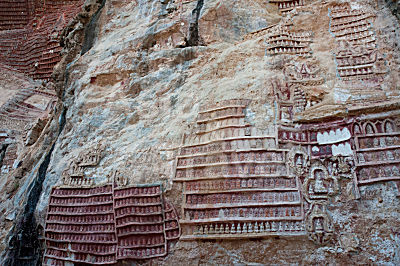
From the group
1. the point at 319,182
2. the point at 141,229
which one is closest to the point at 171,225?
the point at 141,229

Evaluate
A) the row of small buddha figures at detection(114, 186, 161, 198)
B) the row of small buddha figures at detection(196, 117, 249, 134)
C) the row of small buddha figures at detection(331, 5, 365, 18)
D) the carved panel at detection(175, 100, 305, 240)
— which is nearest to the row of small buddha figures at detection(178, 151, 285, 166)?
the carved panel at detection(175, 100, 305, 240)

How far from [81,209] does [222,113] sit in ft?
10.9

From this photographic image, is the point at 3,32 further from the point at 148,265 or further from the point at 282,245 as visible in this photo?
the point at 282,245

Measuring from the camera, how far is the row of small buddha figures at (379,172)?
5.11 meters

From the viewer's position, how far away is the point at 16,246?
24.2 feet

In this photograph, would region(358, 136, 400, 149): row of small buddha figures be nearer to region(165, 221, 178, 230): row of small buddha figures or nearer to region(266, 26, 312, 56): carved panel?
region(266, 26, 312, 56): carved panel

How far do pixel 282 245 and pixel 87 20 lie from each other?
8853 mm

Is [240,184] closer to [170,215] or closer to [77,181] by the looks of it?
[170,215]

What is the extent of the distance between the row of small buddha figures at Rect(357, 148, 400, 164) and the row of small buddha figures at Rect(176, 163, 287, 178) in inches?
45.3

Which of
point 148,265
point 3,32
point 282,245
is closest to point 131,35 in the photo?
point 148,265

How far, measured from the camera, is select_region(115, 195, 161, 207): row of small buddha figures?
6.17 m

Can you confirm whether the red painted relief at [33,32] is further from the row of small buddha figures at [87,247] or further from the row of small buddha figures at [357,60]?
the row of small buddha figures at [357,60]

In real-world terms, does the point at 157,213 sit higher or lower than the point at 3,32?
lower

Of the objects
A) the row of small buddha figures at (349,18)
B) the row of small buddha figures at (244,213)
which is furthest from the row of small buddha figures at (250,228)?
the row of small buddha figures at (349,18)
